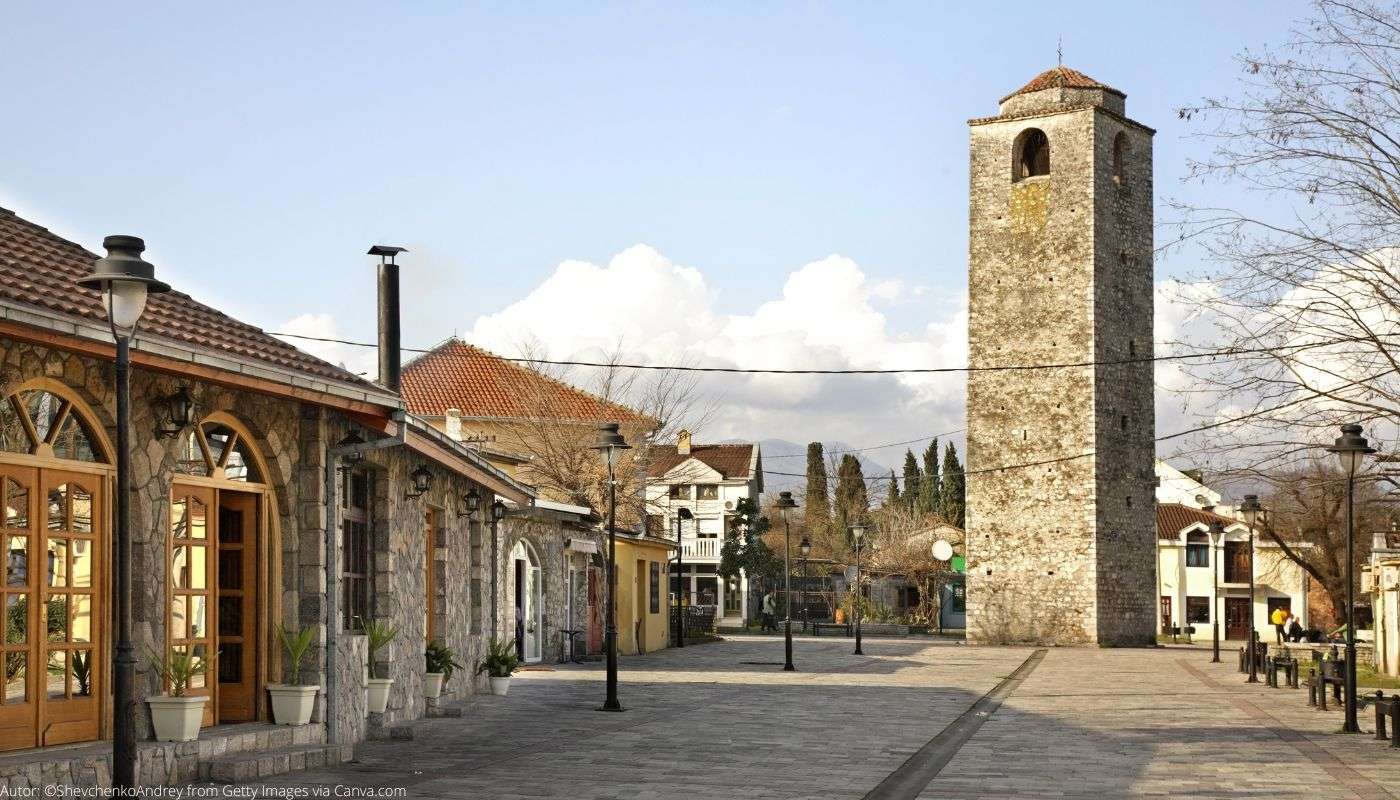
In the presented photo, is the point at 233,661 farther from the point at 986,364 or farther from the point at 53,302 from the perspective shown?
the point at 986,364

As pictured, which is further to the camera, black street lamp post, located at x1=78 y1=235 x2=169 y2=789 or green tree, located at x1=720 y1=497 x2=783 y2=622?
green tree, located at x1=720 y1=497 x2=783 y2=622

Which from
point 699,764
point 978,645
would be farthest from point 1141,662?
point 699,764

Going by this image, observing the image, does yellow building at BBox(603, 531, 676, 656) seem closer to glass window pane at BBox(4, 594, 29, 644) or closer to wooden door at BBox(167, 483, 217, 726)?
wooden door at BBox(167, 483, 217, 726)

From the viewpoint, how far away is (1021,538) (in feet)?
152

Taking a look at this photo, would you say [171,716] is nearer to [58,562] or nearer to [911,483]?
[58,562]

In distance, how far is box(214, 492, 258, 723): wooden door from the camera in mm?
13203

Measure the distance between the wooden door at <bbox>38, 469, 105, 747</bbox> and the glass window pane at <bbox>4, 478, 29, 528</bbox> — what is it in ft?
0.37

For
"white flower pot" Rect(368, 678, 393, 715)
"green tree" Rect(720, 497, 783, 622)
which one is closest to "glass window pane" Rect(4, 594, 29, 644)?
"white flower pot" Rect(368, 678, 393, 715)

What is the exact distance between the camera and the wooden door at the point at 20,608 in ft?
33.8

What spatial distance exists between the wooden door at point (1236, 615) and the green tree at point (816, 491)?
2239cm

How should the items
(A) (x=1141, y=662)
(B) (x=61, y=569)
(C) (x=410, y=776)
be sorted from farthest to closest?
(A) (x=1141, y=662), (C) (x=410, y=776), (B) (x=61, y=569)

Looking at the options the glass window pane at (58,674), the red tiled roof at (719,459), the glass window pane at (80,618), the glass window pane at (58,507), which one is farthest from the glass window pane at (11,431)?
the red tiled roof at (719,459)

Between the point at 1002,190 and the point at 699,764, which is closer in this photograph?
the point at 699,764

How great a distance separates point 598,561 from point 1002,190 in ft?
65.5
